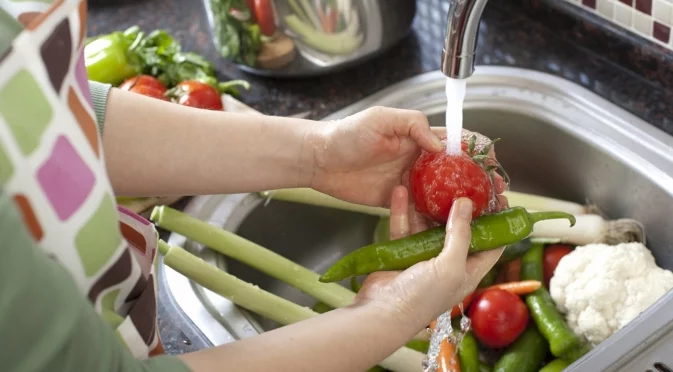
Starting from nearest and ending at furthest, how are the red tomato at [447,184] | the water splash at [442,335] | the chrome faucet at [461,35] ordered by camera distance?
the chrome faucet at [461,35] < the red tomato at [447,184] < the water splash at [442,335]

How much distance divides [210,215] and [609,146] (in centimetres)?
65

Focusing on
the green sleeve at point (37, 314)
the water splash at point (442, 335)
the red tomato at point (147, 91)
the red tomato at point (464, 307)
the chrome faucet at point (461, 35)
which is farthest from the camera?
the red tomato at point (147, 91)

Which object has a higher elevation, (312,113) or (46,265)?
(46,265)

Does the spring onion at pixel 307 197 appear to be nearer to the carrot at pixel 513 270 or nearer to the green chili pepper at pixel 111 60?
the carrot at pixel 513 270

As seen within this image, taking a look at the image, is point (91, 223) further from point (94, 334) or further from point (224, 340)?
point (224, 340)

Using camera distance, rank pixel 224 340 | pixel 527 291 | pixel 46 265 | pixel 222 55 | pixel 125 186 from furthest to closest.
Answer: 1. pixel 222 55
2. pixel 527 291
3. pixel 224 340
4. pixel 125 186
5. pixel 46 265

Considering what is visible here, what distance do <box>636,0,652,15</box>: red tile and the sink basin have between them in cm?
15

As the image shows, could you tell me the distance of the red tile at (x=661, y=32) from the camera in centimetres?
115

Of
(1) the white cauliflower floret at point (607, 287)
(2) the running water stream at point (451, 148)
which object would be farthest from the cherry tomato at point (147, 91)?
(1) the white cauliflower floret at point (607, 287)

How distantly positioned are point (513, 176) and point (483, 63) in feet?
0.72

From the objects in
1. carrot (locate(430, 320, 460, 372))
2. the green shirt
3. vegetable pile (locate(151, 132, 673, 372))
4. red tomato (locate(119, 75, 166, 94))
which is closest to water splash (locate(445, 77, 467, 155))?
vegetable pile (locate(151, 132, 673, 372))

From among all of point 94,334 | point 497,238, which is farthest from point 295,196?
point 94,334

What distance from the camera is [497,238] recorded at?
896 mm

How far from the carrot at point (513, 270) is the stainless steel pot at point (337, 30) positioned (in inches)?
17.4
